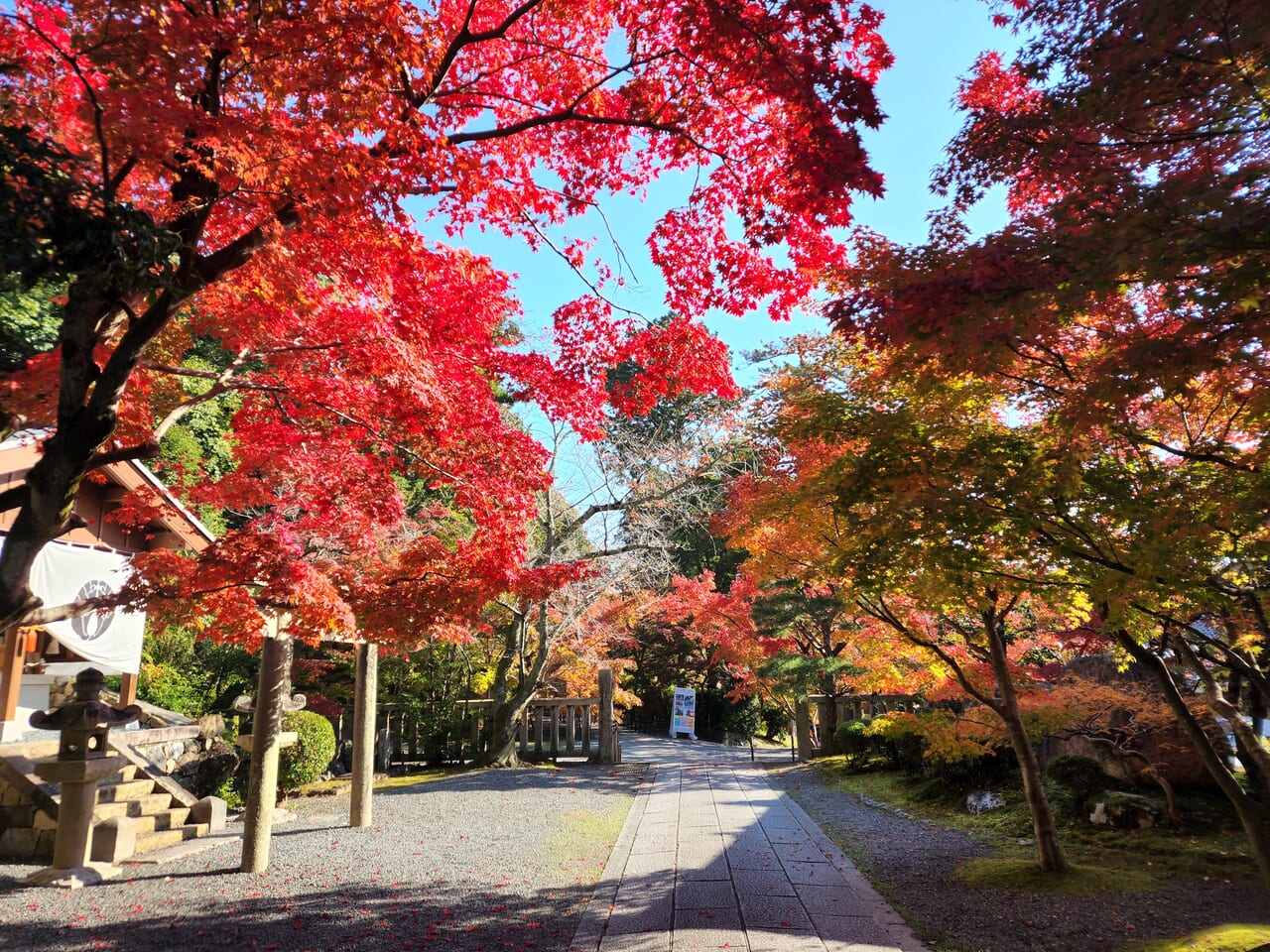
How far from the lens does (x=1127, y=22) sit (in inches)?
116

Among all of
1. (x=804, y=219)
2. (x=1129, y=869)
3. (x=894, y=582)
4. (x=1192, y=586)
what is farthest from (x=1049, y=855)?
(x=804, y=219)

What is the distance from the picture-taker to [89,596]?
27.2ft

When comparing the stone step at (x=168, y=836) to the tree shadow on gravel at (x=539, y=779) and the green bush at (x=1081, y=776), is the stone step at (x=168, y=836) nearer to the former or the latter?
the tree shadow on gravel at (x=539, y=779)

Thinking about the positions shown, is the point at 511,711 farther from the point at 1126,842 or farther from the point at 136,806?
the point at 1126,842

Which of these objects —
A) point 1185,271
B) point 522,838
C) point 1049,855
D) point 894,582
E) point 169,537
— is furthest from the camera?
point 169,537

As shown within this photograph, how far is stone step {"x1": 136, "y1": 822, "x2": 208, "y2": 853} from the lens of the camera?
6.61 metres

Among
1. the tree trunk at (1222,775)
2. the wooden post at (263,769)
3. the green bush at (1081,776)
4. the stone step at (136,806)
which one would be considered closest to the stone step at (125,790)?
the stone step at (136,806)

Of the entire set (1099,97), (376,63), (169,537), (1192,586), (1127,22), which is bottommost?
(1192,586)

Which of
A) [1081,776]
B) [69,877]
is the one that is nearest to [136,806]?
[69,877]

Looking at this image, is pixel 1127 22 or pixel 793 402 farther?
pixel 793 402

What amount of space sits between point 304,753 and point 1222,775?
32.3 feet

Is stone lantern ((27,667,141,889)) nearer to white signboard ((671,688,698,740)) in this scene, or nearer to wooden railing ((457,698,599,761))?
wooden railing ((457,698,599,761))

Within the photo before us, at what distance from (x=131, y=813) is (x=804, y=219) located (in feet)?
27.2

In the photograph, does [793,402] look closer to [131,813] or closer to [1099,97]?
[1099,97]
